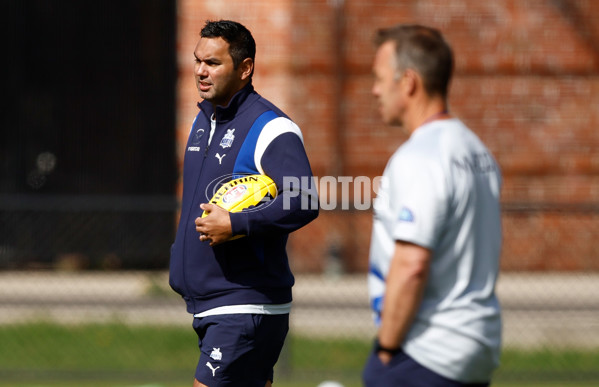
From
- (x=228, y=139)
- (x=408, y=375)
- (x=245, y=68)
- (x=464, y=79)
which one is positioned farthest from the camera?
(x=464, y=79)

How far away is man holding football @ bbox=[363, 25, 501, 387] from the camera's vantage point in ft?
11.4

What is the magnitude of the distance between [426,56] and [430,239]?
25.0 inches

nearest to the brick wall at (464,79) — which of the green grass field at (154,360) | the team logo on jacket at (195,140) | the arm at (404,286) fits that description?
the green grass field at (154,360)

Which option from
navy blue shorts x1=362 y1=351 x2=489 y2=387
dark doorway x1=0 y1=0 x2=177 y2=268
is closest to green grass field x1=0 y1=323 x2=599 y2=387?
dark doorway x1=0 y1=0 x2=177 y2=268

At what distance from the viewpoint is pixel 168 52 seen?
13.6 m

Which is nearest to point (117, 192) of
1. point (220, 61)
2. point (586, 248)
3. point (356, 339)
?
point (356, 339)

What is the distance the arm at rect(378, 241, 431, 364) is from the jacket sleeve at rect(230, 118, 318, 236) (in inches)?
54.1

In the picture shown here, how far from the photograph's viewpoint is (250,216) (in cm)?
478

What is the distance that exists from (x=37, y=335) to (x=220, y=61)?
611 centimetres

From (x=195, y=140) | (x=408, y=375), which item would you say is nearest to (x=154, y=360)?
(x=195, y=140)

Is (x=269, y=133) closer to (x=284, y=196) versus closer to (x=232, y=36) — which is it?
(x=284, y=196)

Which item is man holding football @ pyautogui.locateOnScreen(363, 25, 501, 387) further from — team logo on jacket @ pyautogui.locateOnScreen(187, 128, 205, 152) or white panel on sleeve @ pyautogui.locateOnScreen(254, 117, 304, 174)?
team logo on jacket @ pyautogui.locateOnScreen(187, 128, 205, 152)

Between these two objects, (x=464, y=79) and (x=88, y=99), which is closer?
(x=464, y=79)

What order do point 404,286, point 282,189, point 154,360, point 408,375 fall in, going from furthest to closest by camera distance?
point 154,360, point 282,189, point 408,375, point 404,286
